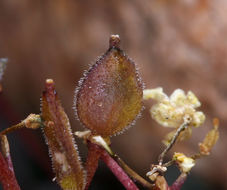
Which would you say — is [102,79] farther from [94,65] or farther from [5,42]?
[5,42]

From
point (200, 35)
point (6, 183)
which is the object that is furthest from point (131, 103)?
point (200, 35)

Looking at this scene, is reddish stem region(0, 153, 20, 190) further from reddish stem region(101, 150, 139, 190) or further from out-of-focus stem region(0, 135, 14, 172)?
reddish stem region(101, 150, 139, 190)

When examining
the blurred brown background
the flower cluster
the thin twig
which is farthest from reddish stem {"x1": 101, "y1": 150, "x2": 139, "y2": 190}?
the blurred brown background

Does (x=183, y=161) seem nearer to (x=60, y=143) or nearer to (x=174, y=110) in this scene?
(x=174, y=110)

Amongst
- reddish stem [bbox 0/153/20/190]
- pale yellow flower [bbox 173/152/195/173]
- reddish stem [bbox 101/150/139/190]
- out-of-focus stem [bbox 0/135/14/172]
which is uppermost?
out-of-focus stem [bbox 0/135/14/172]

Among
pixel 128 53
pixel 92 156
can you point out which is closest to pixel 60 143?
pixel 92 156
